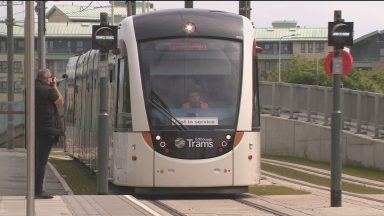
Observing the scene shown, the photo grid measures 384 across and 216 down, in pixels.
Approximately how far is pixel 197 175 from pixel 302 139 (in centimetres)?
1817

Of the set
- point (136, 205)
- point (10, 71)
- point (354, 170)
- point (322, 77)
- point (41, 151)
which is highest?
point (10, 71)

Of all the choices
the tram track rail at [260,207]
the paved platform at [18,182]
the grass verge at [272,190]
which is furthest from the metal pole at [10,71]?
the tram track rail at [260,207]

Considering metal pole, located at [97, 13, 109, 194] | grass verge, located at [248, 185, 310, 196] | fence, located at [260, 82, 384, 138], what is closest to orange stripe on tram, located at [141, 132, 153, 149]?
metal pole, located at [97, 13, 109, 194]

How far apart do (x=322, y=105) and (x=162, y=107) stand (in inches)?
674

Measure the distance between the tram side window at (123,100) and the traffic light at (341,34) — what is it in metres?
3.81

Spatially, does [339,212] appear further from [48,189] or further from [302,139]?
[302,139]

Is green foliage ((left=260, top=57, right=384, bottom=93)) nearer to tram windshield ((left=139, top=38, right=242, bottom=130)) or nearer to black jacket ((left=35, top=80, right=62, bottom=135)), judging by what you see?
tram windshield ((left=139, top=38, right=242, bottom=130))

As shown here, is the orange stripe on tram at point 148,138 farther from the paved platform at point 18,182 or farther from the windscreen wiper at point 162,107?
the paved platform at point 18,182

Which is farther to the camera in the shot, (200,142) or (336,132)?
(200,142)

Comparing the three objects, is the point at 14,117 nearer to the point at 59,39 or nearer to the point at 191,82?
the point at 191,82

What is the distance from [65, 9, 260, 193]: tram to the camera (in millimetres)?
14672

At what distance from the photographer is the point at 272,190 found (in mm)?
17125

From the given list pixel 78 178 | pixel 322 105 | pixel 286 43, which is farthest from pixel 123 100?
pixel 286 43

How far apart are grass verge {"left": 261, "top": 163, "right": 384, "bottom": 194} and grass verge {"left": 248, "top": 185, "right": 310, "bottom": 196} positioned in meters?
1.70
